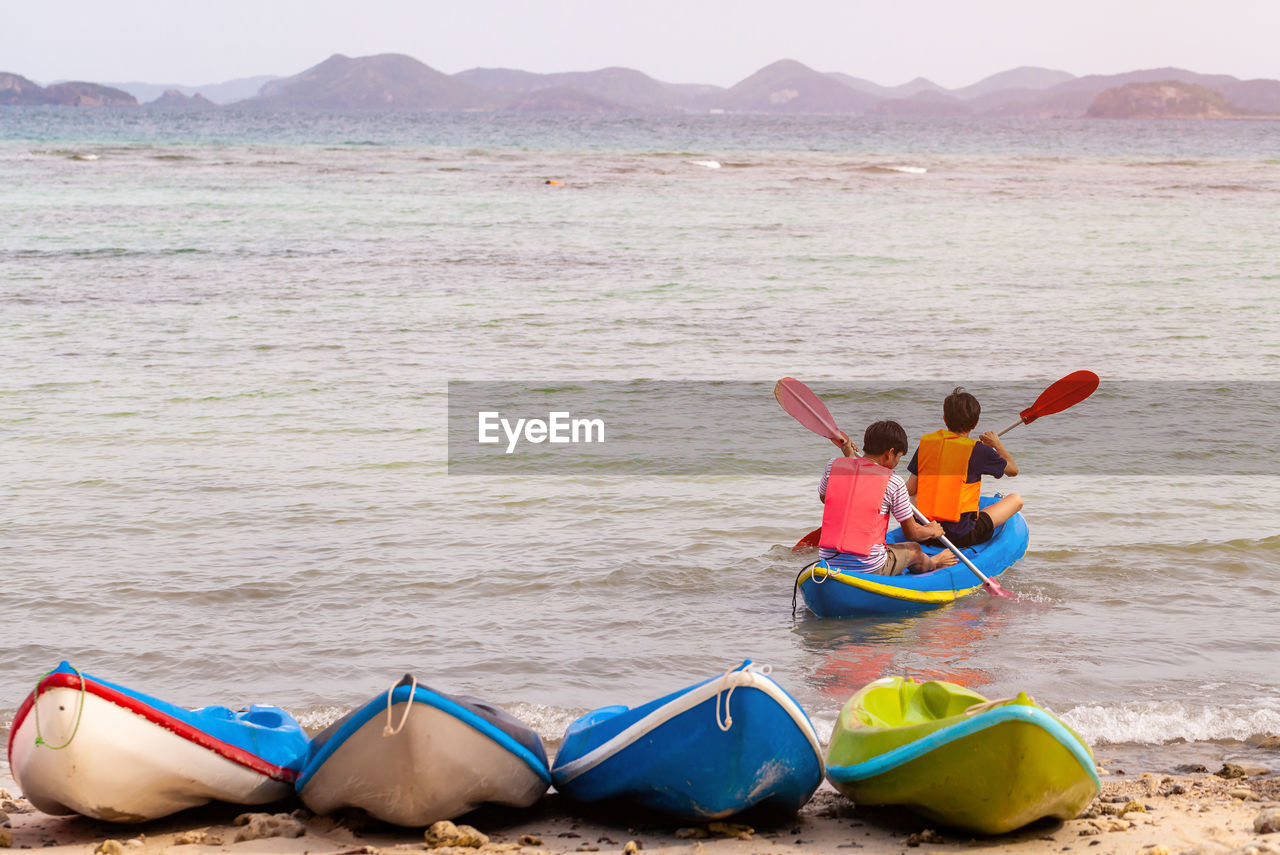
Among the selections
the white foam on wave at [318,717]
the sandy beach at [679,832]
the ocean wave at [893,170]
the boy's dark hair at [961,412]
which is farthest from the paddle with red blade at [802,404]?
the ocean wave at [893,170]

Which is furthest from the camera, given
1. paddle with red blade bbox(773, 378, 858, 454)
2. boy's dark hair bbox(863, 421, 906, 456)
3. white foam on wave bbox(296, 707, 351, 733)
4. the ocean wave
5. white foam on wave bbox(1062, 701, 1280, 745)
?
the ocean wave

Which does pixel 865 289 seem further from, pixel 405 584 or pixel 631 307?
pixel 405 584

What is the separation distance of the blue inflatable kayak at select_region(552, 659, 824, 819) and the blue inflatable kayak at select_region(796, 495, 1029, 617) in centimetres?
265

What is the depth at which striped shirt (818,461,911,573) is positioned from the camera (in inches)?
269

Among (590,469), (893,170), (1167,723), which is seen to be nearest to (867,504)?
(1167,723)

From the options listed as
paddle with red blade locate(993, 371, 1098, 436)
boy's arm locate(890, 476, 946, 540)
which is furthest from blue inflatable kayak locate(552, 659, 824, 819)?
paddle with red blade locate(993, 371, 1098, 436)

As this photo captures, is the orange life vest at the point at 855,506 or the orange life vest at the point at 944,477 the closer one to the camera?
the orange life vest at the point at 855,506

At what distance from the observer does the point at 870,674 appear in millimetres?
6113

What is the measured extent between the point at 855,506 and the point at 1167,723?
6.62 feet

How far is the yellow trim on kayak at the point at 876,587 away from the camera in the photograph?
6.78 meters

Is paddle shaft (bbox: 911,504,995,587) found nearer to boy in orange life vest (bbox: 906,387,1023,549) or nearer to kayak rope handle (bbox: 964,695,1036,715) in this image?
boy in orange life vest (bbox: 906,387,1023,549)

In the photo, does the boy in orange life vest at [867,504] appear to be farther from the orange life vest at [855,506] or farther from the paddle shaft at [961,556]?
the paddle shaft at [961,556]

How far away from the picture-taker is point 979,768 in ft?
12.7

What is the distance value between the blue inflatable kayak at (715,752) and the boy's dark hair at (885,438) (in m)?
2.76
